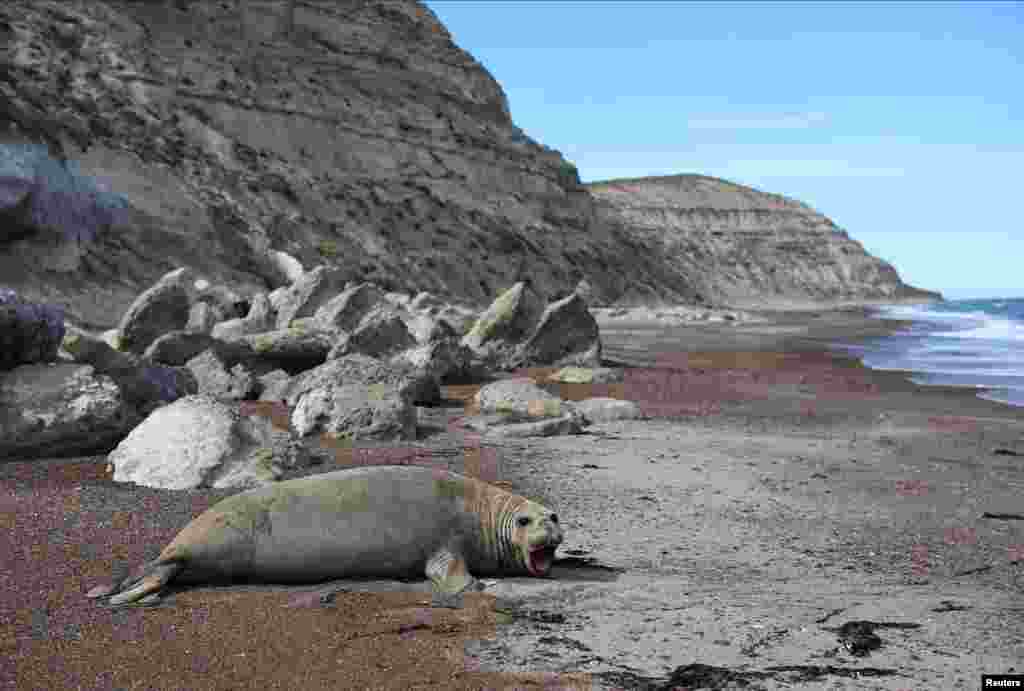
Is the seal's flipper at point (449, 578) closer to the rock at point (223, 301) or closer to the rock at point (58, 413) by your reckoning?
the rock at point (58, 413)

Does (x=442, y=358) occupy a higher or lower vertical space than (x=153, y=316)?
lower

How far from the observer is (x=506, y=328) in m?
22.1

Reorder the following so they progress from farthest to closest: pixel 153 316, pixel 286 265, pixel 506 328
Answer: pixel 286 265 → pixel 506 328 → pixel 153 316

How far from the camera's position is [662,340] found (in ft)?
115

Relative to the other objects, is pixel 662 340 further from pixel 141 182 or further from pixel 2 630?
pixel 2 630

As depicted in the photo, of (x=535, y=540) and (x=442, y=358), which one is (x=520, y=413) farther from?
(x=535, y=540)

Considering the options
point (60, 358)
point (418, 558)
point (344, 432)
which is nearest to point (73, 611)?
point (418, 558)

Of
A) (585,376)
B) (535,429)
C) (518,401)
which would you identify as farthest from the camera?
(585,376)

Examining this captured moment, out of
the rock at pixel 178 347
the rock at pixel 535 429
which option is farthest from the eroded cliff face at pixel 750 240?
the rock at pixel 535 429

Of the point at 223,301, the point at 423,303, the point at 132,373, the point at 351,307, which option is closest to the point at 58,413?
the point at 132,373

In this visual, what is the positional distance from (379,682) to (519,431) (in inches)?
288

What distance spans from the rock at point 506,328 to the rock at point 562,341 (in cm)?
23

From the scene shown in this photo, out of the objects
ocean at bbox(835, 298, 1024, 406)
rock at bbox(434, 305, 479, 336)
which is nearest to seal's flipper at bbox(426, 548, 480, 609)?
ocean at bbox(835, 298, 1024, 406)

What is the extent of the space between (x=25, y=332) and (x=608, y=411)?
7.14 m
